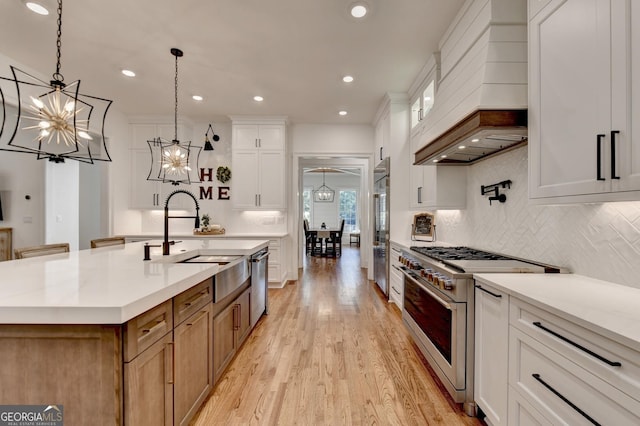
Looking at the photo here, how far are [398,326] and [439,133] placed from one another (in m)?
2.12

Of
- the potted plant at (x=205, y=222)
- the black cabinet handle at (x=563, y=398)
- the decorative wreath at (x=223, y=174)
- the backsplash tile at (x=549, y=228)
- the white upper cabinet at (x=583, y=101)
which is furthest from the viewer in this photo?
the decorative wreath at (x=223, y=174)

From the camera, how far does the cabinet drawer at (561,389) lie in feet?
2.99

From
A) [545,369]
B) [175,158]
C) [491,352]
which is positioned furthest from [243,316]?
[175,158]

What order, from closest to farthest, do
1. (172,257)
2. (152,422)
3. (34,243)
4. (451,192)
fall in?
(152,422), (172,257), (451,192), (34,243)

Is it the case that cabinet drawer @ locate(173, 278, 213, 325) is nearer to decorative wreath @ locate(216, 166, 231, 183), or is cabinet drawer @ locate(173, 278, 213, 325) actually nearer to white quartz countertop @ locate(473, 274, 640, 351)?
white quartz countertop @ locate(473, 274, 640, 351)

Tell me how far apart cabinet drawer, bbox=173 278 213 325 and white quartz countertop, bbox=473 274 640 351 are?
170cm

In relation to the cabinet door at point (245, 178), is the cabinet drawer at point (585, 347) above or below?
below

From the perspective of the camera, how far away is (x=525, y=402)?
1.31m

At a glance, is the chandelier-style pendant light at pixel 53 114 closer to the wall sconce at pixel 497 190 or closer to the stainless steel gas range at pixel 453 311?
the stainless steel gas range at pixel 453 311

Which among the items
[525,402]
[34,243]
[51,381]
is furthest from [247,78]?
[34,243]

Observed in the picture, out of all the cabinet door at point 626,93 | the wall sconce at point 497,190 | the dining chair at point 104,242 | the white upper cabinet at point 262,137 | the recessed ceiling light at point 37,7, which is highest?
the recessed ceiling light at point 37,7

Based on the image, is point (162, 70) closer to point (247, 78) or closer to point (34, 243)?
point (247, 78)

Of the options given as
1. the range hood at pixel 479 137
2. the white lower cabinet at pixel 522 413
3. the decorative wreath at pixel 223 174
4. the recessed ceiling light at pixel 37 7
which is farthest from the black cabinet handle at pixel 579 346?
the decorative wreath at pixel 223 174

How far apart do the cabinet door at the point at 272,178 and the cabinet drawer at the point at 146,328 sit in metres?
3.66
